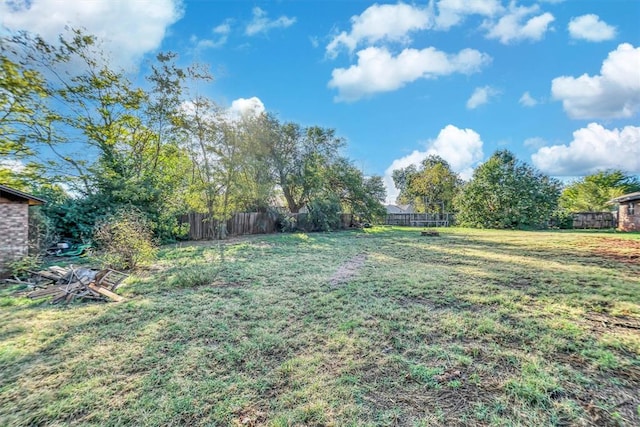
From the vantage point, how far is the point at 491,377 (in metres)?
1.96

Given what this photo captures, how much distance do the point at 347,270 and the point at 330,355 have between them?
11.3 ft

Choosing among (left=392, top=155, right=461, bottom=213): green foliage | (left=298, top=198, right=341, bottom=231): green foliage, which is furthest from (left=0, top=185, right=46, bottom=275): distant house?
(left=392, top=155, right=461, bottom=213): green foliage

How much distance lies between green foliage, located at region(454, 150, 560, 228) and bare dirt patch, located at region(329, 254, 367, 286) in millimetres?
16088

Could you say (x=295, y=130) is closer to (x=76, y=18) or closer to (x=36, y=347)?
(x=76, y=18)

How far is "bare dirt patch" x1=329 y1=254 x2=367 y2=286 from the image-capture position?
4859 mm

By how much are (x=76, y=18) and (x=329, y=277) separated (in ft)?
41.9

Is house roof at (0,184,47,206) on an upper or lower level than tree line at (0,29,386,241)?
lower

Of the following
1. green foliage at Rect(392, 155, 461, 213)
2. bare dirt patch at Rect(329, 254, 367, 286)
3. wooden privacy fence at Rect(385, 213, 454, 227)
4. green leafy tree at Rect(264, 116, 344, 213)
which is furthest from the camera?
green foliage at Rect(392, 155, 461, 213)

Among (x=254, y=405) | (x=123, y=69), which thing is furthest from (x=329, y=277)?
(x=123, y=69)

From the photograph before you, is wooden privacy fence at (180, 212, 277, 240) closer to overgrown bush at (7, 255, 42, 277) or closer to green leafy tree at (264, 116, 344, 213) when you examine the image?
green leafy tree at (264, 116, 344, 213)

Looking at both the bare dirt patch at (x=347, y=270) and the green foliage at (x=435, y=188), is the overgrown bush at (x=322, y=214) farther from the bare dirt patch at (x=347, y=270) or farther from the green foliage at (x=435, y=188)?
the green foliage at (x=435, y=188)

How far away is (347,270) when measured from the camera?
5707 millimetres

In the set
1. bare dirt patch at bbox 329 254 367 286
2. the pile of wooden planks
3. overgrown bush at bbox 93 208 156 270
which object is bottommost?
bare dirt patch at bbox 329 254 367 286

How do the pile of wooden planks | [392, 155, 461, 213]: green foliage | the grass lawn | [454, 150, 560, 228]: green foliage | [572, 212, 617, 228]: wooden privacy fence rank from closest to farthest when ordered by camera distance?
the grass lawn → the pile of wooden planks → [454, 150, 560, 228]: green foliage → [572, 212, 617, 228]: wooden privacy fence → [392, 155, 461, 213]: green foliage
